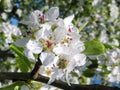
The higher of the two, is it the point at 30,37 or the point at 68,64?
the point at 30,37

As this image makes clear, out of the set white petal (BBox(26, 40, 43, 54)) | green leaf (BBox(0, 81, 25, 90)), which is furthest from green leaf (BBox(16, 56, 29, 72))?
white petal (BBox(26, 40, 43, 54))

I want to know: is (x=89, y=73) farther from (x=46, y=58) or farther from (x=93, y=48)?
(x=46, y=58)

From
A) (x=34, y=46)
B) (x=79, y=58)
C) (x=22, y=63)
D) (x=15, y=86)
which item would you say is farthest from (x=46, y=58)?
(x=22, y=63)

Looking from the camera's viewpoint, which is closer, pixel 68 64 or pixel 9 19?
pixel 68 64

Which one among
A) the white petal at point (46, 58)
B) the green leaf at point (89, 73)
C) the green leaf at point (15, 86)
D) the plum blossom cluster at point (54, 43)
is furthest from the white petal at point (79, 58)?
the green leaf at point (89, 73)

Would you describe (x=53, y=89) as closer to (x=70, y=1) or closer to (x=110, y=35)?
(x=70, y=1)

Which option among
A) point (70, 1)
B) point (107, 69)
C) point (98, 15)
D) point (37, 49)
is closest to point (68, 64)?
point (37, 49)

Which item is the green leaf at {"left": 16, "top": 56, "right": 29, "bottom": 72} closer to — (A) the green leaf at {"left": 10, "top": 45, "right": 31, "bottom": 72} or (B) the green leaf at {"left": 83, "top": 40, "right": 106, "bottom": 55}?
(A) the green leaf at {"left": 10, "top": 45, "right": 31, "bottom": 72}

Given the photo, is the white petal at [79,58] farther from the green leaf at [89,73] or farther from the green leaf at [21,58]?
the green leaf at [89,73]
